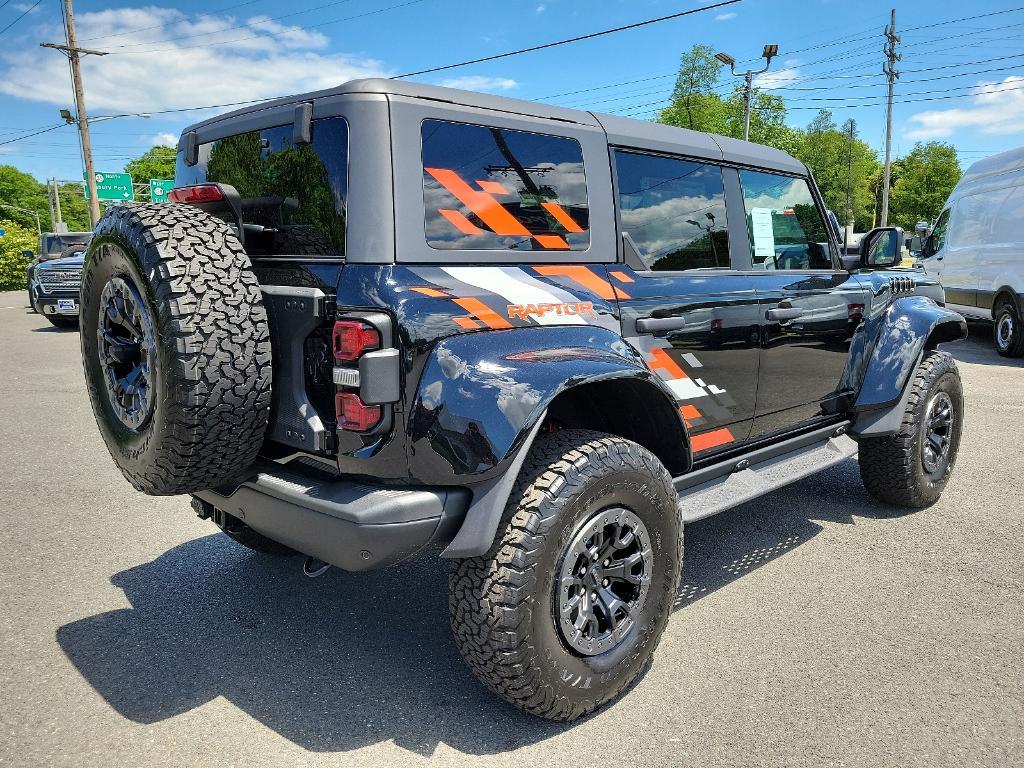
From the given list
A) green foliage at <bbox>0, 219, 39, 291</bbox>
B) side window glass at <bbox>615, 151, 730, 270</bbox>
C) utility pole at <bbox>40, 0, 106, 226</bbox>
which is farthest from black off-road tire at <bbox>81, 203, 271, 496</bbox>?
green foliage at <bbox>0, 219, 39, 291</bbox>

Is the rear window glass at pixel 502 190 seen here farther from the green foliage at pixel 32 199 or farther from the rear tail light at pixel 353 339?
the green foliage at pixel 32 199

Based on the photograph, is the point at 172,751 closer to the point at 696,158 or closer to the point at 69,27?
the point at 696,158

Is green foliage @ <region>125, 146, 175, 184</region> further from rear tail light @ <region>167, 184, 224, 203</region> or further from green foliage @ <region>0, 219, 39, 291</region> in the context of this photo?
rear tail light @ <region>167, 184, 224, 203</region>

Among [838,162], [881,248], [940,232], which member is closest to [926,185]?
Answer: [838,162]

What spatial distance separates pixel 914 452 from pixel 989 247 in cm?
848

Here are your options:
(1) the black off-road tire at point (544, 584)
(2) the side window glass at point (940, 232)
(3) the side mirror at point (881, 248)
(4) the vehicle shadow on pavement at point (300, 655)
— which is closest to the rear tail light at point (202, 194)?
(1) the black off-road tire at point (544, 584)

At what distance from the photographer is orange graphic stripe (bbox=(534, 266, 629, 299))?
266 centimetres

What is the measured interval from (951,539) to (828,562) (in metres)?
0.83

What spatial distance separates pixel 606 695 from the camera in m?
2.57

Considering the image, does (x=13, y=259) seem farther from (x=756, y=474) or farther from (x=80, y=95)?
(x=756, y=474)

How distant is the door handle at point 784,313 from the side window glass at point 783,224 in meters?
0.23

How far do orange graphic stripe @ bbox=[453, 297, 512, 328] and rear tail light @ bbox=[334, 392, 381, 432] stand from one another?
1.35 feet

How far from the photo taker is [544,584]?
7.75ft

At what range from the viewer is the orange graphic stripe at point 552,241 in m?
2.68
